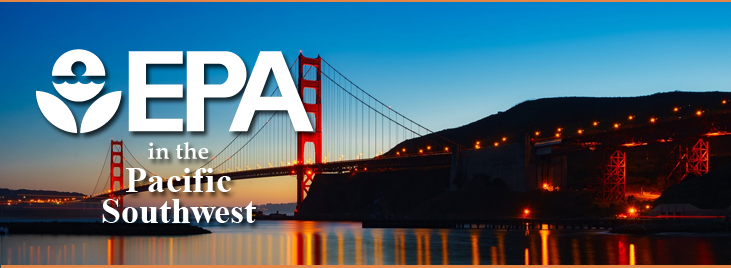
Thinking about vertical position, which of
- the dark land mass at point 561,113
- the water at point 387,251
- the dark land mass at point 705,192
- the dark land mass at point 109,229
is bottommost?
the dark land mass at point 109,229

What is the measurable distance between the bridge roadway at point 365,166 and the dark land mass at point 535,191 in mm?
4165

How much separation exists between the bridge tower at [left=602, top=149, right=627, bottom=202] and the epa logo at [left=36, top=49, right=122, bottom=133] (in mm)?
56984

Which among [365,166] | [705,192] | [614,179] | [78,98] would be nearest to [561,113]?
[365,166]

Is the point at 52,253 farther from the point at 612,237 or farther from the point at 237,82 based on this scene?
the point at 612,237

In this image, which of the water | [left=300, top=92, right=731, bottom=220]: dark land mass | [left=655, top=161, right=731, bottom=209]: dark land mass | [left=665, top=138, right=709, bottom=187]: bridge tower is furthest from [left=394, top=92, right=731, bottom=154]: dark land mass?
the water

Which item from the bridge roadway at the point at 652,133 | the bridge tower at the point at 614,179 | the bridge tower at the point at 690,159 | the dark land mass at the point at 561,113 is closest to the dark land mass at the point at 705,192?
the bridge tower at the point at 690,159

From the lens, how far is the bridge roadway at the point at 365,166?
100000mm

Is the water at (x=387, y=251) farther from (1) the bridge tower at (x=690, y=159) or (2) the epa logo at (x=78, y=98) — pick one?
(1) the bridge tower at (x=690, y=159)

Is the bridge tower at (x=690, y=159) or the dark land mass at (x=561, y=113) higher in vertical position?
the dark land mass at (x=561, y=113)

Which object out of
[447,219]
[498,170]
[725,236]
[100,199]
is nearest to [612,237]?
[725,236]

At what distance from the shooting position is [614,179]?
76188 mm

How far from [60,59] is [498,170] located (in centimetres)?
6337

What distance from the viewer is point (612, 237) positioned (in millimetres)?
50094

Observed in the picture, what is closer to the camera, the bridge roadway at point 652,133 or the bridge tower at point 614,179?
the bridge roadway at point 652,133
